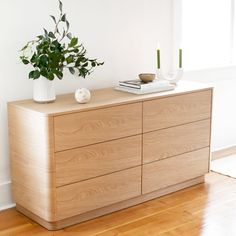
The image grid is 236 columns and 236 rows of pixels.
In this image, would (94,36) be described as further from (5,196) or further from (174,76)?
(5,196)

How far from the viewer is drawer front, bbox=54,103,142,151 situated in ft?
9.02

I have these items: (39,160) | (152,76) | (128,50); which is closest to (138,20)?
(128,50)

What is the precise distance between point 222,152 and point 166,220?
144 cm

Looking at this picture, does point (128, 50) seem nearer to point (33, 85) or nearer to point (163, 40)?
point (163, 40)

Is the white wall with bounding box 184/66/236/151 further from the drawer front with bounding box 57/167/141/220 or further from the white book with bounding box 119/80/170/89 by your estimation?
the drawer front with bounding box 57/167/141/220

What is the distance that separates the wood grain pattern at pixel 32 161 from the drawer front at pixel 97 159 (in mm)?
73

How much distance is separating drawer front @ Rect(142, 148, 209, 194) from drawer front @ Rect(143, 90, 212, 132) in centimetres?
24

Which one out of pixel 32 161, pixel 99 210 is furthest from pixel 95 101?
pixel 99 210

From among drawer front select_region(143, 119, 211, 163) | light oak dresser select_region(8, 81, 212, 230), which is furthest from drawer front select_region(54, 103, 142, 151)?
drawer front select_region(143, 119, 211, 163)

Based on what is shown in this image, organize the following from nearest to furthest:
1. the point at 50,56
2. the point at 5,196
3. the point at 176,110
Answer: the point at 50,56 < the point at 5,196 < the point at 176,110

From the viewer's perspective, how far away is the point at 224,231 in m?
2.83

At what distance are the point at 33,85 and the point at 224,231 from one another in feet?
4.50

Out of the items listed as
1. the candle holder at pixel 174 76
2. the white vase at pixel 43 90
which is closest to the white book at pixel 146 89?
the candle holder at pixel 174 76

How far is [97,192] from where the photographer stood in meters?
2.96
